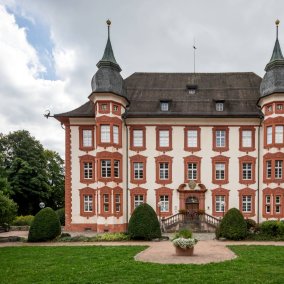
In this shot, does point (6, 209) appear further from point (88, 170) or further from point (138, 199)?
point (138, 199)

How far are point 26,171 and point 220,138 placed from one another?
25.0 m

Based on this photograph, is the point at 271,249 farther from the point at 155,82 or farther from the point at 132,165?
the point at 155,82

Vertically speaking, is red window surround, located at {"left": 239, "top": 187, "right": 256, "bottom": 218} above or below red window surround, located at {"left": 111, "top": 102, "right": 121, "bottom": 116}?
below

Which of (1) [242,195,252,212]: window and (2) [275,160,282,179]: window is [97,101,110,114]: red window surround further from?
(2) [275,160,282,179]: window

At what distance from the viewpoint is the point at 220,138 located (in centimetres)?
3041

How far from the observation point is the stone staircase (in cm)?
2814

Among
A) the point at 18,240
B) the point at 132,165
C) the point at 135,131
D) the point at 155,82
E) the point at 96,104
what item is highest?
the point at 155,82

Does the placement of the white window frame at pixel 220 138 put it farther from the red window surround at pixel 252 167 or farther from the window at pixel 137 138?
the window at pixel 137 138

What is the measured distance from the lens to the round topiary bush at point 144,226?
2198 centimetres

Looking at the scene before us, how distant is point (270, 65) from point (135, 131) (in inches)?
515

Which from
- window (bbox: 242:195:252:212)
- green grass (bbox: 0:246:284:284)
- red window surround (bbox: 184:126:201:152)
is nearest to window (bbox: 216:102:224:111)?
red window surround (bbox: 184:126:201:152)

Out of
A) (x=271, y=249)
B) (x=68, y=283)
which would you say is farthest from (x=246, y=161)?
(x=68, y=283)

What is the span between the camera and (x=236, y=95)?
31.8 metres

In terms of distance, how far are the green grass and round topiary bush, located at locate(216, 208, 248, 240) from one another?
4.27 meters
